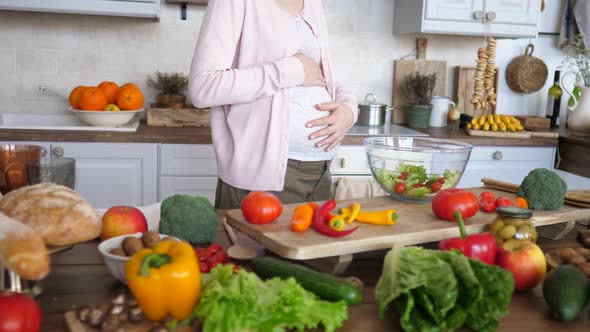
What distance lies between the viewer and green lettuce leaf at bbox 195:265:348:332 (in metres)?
0.89

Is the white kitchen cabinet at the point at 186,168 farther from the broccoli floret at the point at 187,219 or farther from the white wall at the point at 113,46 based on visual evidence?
the broccoli floret at the point at 187,219

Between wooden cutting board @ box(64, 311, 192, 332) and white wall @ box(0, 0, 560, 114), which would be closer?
wooden cutting board @ box(64, 311, 192, 332)

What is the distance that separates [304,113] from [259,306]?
1026 millimetres

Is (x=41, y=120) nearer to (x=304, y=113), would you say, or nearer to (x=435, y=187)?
(x=304, y=113)

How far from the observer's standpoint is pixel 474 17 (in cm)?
323

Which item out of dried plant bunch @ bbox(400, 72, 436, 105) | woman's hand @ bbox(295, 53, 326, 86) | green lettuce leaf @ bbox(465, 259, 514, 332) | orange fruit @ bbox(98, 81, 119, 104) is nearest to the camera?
green lettuce leaf @ bbox(465, 259, 514, 332)

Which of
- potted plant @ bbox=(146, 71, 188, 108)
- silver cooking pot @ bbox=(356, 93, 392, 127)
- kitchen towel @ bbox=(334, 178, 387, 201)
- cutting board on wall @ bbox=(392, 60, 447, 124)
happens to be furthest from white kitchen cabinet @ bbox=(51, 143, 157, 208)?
cutting board on wall @ bbox=(392, 60, 447, 124)

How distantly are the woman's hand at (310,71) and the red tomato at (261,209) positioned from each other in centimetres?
62

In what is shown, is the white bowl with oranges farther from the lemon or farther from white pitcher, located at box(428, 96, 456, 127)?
white pitcher, located at box(428, 96, 456, 127)

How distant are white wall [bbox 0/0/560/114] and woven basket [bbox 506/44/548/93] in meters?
0.76

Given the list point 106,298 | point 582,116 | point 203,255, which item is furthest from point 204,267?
point 582,116

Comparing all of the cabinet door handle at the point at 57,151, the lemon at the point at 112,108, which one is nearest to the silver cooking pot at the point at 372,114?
the lemon at the point at 112,108

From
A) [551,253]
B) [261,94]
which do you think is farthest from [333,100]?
[551,253]

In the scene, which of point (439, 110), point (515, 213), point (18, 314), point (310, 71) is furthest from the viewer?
point (439, 110)
